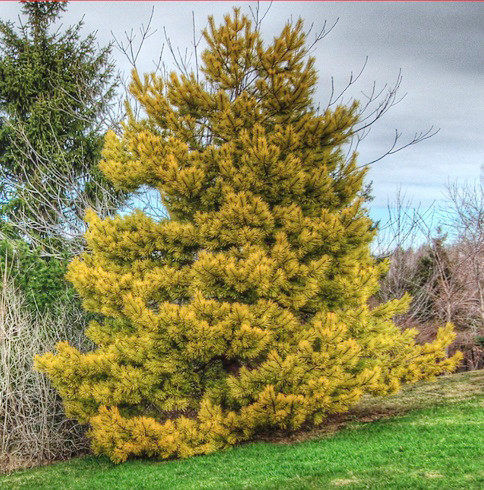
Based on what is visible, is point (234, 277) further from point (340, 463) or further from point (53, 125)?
point (53, 125)

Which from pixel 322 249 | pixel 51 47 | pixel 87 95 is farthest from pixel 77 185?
pixel 322 249

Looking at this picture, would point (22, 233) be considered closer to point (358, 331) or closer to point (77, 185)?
point (77, 185)

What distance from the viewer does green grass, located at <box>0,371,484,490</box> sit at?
5848 millimetres

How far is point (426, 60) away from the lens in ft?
34.1

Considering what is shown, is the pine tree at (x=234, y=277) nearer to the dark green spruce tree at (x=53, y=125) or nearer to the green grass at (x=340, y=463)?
the green grass at (x=340, y=463)

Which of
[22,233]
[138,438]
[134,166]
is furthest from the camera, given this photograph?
[22,233]

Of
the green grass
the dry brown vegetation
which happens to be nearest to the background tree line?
the dry brown vegetation

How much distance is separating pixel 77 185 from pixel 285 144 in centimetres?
802

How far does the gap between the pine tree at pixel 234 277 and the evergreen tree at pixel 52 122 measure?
5.69 metres

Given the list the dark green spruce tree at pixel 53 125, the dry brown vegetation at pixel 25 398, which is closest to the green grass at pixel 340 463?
the dry brown vegetation at pixel 25 398

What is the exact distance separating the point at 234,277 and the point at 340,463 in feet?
8.45

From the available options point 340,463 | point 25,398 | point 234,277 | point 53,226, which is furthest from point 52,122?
point 340,463

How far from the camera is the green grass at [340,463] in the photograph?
585 centimetres

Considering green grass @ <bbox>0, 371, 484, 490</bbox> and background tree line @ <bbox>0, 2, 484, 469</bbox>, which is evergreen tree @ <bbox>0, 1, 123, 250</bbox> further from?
green grass @ <bbox>0, 371, 484, 490</bbox>
